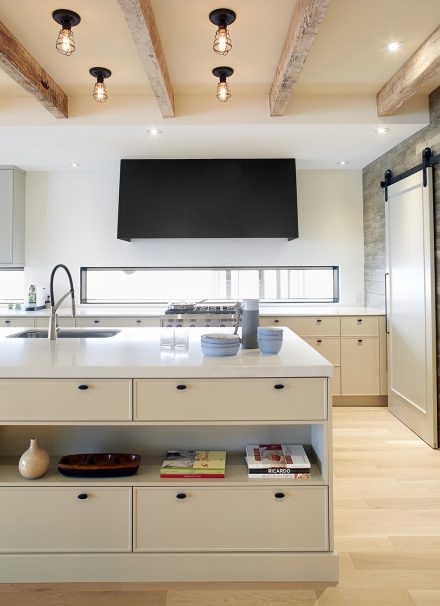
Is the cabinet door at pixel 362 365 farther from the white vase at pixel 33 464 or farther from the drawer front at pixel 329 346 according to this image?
the white vase at pixel 33 464

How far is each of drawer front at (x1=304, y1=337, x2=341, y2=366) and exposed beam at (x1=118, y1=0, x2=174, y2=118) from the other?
7.93 feet

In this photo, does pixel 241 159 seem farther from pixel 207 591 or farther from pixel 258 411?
pixel 207 591

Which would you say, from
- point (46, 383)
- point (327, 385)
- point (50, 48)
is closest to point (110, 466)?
point (46, 383)

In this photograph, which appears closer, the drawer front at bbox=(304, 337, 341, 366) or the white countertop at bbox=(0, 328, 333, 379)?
the white countertop at bbox=(0, 328, 333, 379)

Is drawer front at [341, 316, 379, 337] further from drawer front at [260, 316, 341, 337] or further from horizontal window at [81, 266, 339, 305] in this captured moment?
horizontal window at [81, 266, 339, 305]

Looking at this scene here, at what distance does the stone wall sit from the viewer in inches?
129

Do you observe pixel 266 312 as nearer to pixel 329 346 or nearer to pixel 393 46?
pixel 329 346

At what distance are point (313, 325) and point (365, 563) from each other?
253cm

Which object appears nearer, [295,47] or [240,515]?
[240,515]

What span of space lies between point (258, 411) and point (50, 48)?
2537 mm

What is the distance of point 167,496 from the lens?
1.79 meters

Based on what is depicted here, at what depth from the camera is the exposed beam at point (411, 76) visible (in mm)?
2594

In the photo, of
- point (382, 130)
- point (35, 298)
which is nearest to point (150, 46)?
point (382, 130)

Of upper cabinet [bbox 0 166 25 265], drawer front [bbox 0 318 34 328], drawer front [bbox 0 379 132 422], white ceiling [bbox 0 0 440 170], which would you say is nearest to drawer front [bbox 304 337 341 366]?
white ceiling [bbox 0 0 440 170]
